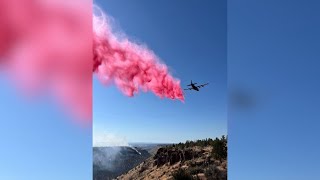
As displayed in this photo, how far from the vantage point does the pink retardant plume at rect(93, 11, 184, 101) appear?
7.80m

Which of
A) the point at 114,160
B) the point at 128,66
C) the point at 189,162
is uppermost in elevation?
the point at 128,66

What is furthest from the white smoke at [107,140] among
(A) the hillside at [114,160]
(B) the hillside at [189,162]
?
(B) the hillside at [189,162]

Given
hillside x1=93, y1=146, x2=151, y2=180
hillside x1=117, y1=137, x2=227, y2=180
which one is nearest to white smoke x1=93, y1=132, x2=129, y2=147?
hillside x1=93, y1=146, x2=151, y2=180

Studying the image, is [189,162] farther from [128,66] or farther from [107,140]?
[128,66]

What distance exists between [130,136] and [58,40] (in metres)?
2.05

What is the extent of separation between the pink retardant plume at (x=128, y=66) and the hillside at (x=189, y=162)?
37.2 inches

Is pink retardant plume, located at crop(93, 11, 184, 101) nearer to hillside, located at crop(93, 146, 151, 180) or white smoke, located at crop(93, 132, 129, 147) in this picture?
white smoke, located at crop(93, 132, 129, 147)

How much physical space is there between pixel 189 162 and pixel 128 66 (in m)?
2.12

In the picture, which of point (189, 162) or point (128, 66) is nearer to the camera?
point (128, 66)

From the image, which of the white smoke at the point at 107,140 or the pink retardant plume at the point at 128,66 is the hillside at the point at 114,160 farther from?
the pink retardant plume at the point at 128,66

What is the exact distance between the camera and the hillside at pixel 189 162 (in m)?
8.32

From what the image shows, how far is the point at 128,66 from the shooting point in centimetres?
→ 811

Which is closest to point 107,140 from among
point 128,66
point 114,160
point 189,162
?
point 114,160

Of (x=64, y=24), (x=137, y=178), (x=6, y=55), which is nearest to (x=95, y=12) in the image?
(x=64, y=24)
